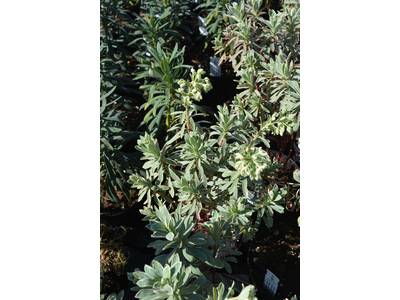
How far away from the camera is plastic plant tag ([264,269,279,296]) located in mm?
1566

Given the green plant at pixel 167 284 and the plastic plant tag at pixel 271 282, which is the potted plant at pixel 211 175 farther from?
the plastic plant tag at pixel 271 282

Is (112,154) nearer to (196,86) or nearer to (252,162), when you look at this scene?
(196,86)

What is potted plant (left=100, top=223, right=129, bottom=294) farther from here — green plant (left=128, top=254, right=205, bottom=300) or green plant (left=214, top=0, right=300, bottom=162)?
green plant (left=214, top=0, right=300, bottom=162)

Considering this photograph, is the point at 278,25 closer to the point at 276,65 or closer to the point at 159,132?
the point at 276,65

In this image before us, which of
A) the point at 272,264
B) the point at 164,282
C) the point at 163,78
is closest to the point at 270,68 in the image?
the point at 163,78

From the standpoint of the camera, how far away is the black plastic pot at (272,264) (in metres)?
1.70

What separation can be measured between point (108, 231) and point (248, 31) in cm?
151

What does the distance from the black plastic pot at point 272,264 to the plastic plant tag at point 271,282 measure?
0.08 ft

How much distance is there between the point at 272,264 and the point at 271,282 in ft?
0.75

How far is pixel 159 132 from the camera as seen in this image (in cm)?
224

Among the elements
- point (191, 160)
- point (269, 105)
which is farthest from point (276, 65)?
point (191, 160)

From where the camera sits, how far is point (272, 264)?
1.81 m

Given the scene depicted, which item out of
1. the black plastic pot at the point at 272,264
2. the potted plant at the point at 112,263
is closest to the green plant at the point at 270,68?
the black plastic pot at the point at 272,264

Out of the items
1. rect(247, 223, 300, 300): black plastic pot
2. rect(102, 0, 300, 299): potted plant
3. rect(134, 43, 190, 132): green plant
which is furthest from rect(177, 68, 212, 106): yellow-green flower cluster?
rect(247, 223, 300, 300): black plastic pot
